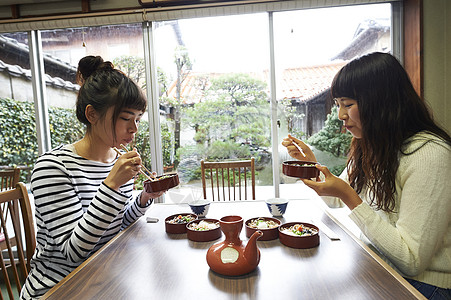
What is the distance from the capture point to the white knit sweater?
996 mm

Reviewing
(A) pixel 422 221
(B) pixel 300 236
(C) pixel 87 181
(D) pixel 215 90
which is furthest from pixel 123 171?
(D) pixel 215 90

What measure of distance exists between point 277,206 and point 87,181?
879 mm

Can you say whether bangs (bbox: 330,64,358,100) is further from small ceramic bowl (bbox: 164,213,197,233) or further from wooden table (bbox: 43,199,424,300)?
small ceramic bowl (bbox: 164,213,197,233)

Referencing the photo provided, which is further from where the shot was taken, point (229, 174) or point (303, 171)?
point (229, 174)

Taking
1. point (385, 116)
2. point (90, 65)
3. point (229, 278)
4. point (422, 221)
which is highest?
point (90, 65)

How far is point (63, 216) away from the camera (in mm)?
1157

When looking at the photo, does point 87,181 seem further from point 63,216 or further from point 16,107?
point 16,107

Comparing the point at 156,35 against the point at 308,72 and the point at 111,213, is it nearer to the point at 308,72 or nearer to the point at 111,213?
the point at 308,72

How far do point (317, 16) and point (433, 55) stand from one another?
1.08 m

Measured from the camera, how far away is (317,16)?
9.27ft

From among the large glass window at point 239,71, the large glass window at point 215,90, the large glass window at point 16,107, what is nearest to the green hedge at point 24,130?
the large glass window at point 16,107

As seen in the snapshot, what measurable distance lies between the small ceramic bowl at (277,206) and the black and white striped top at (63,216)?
672mm

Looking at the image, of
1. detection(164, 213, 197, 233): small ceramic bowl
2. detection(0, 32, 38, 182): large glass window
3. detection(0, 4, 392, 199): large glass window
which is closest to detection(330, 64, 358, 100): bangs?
detection(164, 213, 197, 233): small ceramic bowl

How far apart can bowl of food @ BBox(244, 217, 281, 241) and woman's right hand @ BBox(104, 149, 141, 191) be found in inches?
20.3
